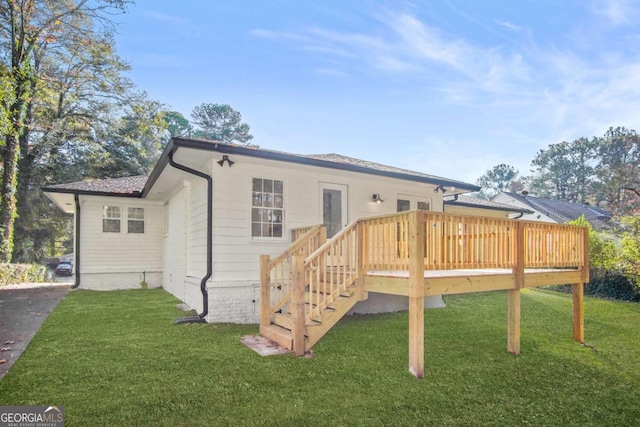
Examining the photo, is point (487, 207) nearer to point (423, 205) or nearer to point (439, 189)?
point (439, 189)

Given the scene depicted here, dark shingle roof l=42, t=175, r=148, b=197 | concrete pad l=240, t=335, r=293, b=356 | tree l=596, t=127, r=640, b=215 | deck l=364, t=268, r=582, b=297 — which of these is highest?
tree l=596, t=127, r=640, b=215

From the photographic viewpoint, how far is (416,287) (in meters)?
4.19

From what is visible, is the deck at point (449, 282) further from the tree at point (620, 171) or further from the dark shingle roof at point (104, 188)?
A: the tree at point (620, 171)

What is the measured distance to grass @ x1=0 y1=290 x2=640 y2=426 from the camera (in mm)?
3154

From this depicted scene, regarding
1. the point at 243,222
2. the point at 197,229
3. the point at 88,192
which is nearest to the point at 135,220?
the point at 88,192

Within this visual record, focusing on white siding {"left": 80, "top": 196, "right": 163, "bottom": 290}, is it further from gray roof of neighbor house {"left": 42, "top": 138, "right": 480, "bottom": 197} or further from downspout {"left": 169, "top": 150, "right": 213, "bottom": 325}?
downspout {"left": 169, "top": 150, "right": 213, "bottom": 325}

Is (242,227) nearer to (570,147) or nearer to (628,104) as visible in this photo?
(628,104)

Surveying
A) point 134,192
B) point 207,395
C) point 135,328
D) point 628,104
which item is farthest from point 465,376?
point 628,104

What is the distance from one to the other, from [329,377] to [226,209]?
11.6 feet

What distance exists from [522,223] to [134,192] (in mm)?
10214

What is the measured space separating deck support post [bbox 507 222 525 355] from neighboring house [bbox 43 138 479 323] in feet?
9.90

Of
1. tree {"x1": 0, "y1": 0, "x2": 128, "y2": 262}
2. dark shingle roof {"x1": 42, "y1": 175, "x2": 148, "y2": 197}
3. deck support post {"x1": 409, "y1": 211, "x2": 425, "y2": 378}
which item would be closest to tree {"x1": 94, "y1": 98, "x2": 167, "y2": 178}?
tree {"x1": 0, "y1": 0, "x2": 128, "y2": 262}

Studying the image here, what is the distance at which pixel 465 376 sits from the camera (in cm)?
420

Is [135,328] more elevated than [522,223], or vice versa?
[522,223]
